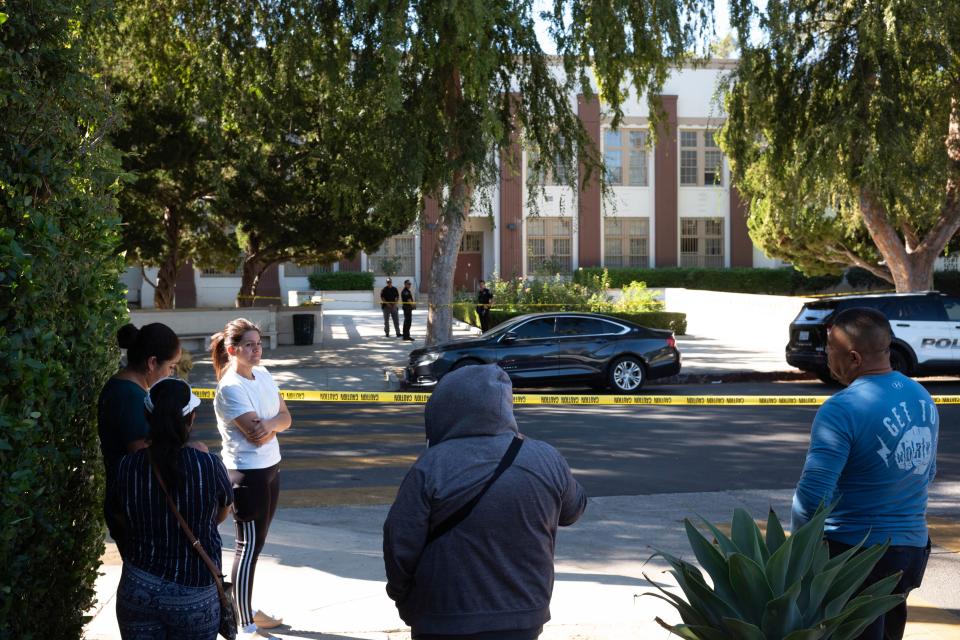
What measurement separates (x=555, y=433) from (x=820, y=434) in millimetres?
8729

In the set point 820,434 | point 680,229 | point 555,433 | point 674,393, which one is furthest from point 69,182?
point 680,229

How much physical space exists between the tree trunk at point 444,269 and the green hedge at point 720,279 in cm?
3040

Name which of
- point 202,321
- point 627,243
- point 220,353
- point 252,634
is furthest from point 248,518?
point 627,243

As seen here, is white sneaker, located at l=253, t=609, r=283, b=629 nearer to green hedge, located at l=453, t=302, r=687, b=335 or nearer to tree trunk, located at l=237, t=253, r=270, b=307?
tree trunk, located at l=237, t=253, r=270, b=307

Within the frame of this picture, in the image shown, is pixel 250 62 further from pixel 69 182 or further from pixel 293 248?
pixel 69 182

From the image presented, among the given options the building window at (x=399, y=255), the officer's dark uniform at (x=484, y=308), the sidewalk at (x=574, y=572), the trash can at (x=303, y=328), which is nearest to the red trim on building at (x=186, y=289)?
the building window at (x=399, y=255)

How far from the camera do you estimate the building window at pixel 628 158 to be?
52.3m

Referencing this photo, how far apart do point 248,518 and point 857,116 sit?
57.2 ft

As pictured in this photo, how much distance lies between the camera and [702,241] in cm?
5353

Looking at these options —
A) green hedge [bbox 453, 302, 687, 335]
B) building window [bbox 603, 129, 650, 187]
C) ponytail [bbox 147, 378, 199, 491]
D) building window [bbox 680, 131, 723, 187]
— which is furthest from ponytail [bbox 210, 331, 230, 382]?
building window [bbox 680, 131, 723, 187]

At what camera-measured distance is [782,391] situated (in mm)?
17562

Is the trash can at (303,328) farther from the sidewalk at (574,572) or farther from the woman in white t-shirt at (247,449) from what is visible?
the woman in white t-shirt at (247,449)

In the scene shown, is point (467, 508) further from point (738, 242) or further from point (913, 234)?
point (738, 242)

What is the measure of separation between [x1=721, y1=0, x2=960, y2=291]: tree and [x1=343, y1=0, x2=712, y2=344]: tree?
7.05 feet
